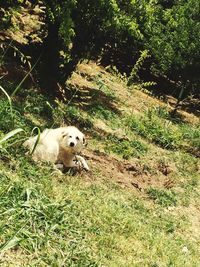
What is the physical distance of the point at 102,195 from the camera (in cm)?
751

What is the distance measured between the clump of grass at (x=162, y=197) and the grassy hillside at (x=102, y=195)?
21mm

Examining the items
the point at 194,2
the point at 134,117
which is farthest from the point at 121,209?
the point at 194,2

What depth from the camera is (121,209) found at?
7184 millimetres

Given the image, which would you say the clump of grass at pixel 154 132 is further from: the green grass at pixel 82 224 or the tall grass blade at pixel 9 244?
the tall grass blade at pixel 9 244

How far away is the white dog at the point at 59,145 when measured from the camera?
7.46 metres

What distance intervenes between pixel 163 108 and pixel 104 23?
733 cm

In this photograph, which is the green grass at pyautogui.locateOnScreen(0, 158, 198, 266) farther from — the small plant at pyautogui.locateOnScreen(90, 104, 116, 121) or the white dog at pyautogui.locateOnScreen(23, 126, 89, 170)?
the small plant at pyautogui.locateOnScreen(90, 104, 116, 121)

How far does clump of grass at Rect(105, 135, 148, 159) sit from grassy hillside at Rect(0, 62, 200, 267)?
26mm

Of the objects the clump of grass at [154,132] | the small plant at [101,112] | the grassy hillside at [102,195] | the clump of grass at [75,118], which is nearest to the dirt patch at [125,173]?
the grassy hillside at [102,195]

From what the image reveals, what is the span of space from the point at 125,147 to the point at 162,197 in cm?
243

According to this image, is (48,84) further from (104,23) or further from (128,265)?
(128,265)

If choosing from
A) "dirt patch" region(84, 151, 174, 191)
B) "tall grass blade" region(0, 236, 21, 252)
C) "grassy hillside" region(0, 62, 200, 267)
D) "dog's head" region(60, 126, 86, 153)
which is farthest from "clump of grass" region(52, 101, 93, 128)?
"tall grass blade" region(0, 236, 21, 252)

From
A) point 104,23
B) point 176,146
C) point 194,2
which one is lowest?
point 176,146

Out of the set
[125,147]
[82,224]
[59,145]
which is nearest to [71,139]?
[59,145]
